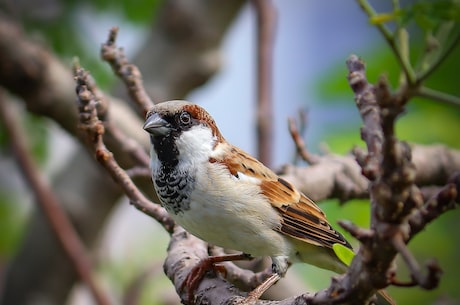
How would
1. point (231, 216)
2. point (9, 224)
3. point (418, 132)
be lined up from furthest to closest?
point (9, 224)
point (418, 132)
point (231, 216)

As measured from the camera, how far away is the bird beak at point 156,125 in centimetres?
214

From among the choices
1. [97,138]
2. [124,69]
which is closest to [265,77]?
[124,69]

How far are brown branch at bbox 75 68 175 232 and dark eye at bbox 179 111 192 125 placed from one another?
0.27 meters

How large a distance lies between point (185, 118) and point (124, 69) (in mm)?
309

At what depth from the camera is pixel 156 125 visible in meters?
2.16

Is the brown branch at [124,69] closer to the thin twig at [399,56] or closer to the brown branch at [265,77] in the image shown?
the brown branch at [265,77]

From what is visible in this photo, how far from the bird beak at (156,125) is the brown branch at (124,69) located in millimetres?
222

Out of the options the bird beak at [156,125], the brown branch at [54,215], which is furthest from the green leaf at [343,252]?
the brown branch at [54,215]

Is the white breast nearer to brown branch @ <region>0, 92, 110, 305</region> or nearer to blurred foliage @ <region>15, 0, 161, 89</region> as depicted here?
brown branch @ <region>0, 92, 110, 305</region>

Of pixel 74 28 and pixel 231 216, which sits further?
pixel 74 28

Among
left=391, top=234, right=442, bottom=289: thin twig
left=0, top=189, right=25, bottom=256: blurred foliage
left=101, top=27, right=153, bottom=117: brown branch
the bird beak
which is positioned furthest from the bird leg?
left=0, top=189, right=25, bottom=256: blurred foliage

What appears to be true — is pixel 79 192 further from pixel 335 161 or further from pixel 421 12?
pixel 421 12

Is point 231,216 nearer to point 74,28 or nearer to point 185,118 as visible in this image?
point 185,118

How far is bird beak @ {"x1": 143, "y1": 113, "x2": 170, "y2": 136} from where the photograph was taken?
84.1 inches
